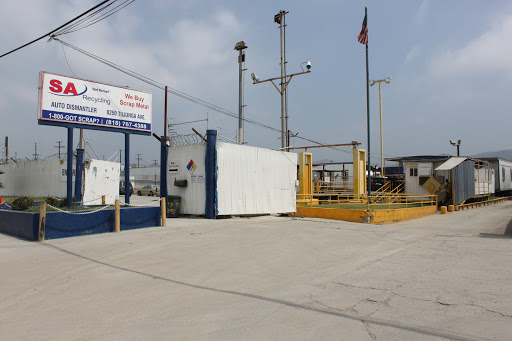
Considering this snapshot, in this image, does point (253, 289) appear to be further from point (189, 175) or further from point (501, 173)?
point (501, 173)

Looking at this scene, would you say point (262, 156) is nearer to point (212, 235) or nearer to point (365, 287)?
point (212, 235)

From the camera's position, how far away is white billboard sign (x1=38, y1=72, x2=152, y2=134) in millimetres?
15039

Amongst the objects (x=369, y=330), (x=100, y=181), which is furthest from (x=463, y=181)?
(x=100, y=181)

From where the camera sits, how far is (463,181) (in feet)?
81.8

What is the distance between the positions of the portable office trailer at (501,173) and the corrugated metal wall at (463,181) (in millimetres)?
10623

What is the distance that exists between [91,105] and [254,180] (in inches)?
321

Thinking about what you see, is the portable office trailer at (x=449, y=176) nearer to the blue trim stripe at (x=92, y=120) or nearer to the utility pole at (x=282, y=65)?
the utility pole at (x=282, y=65)

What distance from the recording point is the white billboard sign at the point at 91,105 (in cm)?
1504

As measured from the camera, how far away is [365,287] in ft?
19.0

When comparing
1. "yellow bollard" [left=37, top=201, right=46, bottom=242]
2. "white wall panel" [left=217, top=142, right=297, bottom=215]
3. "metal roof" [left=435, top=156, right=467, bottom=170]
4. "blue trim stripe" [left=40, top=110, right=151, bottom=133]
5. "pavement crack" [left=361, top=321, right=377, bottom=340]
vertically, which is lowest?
"pavement crack" [left=361, top=321, right=377, bottom=340]

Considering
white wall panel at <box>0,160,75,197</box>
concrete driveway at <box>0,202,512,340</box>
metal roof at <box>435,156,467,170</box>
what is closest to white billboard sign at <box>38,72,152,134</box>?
concrete driveway at <box>0,202,512,340</box>

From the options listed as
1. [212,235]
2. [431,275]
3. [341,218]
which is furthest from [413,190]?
[431,275]

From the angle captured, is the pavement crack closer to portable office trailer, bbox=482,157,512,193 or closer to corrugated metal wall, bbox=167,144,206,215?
corrugated metal wall, bbox=167,144,206,215

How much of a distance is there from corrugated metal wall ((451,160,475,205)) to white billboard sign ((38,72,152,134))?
19.6 meters
